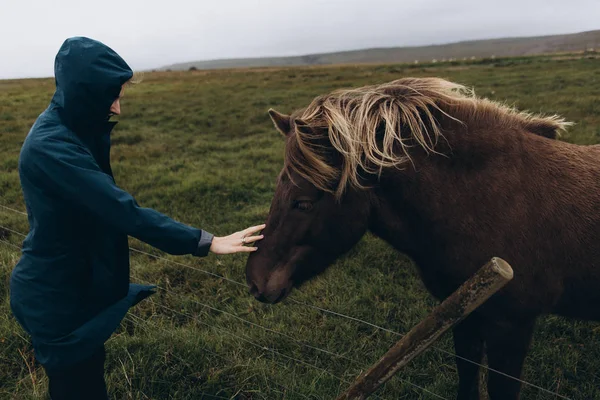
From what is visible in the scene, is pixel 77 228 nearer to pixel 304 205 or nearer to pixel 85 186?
pixel 85 186

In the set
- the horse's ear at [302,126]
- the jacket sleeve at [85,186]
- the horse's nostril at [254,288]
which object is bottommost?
the horse's nostril at [254,288]

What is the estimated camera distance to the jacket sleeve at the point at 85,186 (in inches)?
70.2

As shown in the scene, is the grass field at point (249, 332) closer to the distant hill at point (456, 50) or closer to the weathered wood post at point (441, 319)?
the weathered wood post at point (441, 319)

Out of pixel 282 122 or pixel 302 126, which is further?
pixel 282 122

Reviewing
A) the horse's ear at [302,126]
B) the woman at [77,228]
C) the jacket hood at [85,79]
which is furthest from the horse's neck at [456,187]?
the jacket hood at [85,79]

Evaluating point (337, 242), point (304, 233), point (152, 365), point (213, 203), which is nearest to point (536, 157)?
point (337, 242)

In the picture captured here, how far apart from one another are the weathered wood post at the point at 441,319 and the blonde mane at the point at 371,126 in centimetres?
82

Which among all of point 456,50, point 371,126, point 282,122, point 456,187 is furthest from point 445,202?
point 456,50

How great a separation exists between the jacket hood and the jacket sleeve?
0.16 meters

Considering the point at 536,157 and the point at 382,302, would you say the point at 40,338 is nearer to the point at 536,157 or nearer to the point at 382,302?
the point at 536,157

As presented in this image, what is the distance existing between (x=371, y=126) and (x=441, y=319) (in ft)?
3.49

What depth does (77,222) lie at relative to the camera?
1936 mm

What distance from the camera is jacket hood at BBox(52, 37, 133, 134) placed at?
71.6 inches

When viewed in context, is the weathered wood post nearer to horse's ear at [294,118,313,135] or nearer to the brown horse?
the brown horse
